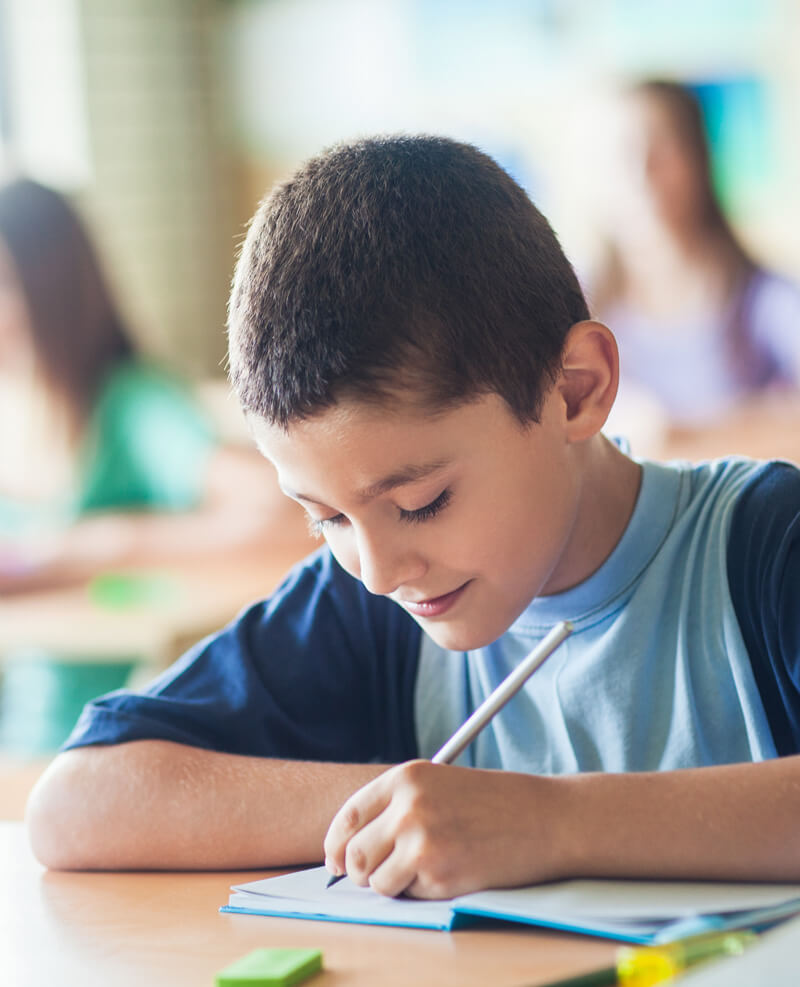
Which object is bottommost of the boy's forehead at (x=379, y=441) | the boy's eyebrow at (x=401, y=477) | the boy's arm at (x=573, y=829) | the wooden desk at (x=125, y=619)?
the wooden desk at (x=125, y=619)

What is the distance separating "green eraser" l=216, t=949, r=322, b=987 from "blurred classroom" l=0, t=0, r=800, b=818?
2830mm

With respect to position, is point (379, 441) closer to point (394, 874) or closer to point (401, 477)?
point (401, 477)

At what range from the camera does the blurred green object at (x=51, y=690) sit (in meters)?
2.42

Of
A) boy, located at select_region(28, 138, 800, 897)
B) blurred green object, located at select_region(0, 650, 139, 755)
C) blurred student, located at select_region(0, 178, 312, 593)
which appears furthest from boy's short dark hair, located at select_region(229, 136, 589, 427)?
blurred student, located at select_region(0, 178, 312, 593)

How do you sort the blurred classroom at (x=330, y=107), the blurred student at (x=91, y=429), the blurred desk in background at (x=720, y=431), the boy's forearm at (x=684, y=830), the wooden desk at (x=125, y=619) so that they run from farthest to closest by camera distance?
the blurred classroom at (x=330, y=107), the blurred desk in background at (x=720, y=431), the blurred student at (x=91, y=429), the wooden desk at (x=125, y=619), the boy's forearm at (x=684, y=830)

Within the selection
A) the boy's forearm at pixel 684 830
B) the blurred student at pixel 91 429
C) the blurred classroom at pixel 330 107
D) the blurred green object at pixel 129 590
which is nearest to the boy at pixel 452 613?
the boy's forearm at pixel 684 830

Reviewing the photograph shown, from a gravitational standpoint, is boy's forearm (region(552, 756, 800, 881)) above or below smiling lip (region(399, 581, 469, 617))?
below

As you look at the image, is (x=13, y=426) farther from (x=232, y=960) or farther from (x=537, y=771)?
(x=232, y=960)

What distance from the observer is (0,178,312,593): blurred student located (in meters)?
2.92

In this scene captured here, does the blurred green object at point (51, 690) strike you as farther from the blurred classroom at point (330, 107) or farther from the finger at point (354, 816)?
the finger at point (354, 816)

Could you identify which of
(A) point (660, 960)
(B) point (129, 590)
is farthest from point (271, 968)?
(B) point (129, 590)

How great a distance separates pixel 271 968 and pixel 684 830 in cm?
25

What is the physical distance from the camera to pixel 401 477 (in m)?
0.87

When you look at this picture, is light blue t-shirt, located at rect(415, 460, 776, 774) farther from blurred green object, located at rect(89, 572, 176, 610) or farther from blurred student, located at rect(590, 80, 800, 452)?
blurred student, located at rect(590, 80, 800, 452)
